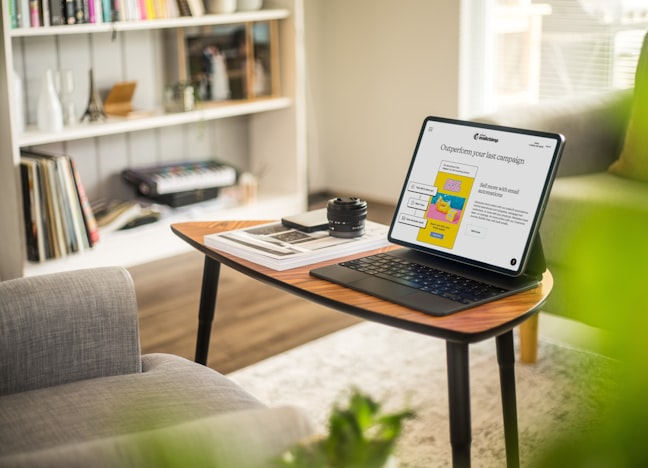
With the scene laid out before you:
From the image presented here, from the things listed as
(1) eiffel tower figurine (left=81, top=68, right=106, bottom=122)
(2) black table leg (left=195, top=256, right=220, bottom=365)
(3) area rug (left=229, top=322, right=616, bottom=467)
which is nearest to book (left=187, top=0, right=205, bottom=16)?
(1) eiffel tower figurine (left=81, top=68, right=106, bottom=122)

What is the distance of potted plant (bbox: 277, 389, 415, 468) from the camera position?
1.51 feet

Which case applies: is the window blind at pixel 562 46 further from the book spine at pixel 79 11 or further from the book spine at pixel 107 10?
the book spine at pixel 79 11

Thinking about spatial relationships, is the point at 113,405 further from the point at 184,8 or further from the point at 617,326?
the point at 184,8

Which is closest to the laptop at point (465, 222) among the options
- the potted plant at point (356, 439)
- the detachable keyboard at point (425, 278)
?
the detachable keyboard at point (425, 278)

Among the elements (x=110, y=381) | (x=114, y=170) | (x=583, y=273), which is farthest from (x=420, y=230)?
(x=114, y=170)

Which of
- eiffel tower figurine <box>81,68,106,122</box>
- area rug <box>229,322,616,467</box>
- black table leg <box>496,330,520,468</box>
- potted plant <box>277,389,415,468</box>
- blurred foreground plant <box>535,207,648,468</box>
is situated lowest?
area rug <box>229,322,616,467</box>

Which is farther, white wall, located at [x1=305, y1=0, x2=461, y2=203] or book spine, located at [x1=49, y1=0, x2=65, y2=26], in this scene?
white wall, located at [x1=305, y1=0, x2=461, y2=203]

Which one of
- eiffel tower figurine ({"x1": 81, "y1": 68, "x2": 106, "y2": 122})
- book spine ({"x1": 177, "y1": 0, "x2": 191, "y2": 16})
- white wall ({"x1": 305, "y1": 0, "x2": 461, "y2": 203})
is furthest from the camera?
white wall ({"x1": 305, "y1": 0, "x2": 461, "y2": 203})

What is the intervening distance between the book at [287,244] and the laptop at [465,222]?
5cm

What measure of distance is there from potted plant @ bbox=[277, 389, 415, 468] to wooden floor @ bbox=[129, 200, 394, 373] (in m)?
1.97

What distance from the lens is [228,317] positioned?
285 cm

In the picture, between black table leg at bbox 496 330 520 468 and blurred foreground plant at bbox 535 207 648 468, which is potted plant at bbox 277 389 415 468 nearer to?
blurred foreground plant at bbox 535 207 648 468

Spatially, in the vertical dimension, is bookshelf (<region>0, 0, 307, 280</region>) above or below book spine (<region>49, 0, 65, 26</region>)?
below

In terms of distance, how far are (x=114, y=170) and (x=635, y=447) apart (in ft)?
11.5
